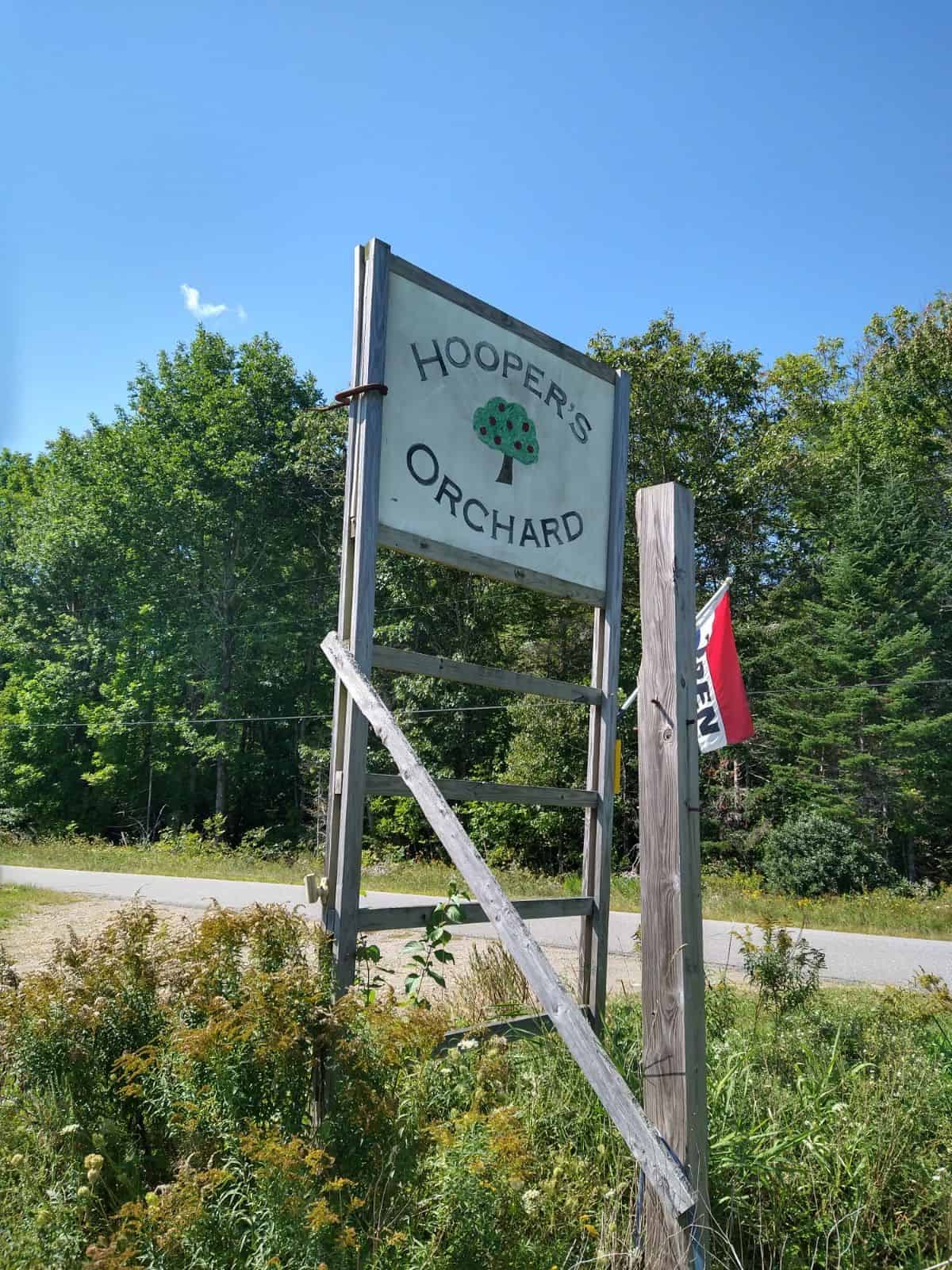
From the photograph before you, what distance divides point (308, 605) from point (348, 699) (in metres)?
28.7

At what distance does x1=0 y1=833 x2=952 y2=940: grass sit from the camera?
14.1m

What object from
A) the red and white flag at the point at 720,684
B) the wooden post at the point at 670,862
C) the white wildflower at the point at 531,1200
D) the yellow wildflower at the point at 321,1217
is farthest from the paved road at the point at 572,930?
the yellow wildflower at the point at 321,1217

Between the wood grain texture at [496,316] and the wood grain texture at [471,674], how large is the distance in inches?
60.2

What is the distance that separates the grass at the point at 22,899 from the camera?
11.3 meters

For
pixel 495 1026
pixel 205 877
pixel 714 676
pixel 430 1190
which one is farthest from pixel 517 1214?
pixel 205 877

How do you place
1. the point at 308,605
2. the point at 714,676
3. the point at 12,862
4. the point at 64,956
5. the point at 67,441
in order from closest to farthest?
the point at 64,956 → the point at 714,676 → the point at 12,862 → the point at 308,605 → the point at 67,441

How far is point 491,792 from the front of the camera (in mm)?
4109

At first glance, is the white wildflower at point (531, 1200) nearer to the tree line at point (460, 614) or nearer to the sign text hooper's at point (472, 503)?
the sign text hooper's at point (472, 503)

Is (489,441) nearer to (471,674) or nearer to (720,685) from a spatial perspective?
Answer: (471,674)

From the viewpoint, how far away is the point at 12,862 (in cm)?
2230

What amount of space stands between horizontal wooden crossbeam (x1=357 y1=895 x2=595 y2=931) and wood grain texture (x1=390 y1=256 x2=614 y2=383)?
250 cm

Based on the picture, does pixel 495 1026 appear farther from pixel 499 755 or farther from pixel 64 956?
pixel 499 755

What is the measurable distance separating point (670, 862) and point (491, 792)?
1620mm

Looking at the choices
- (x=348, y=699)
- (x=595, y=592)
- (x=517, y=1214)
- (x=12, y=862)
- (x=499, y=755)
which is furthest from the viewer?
(x=499, y=755)
